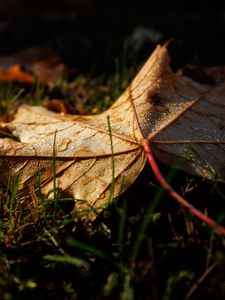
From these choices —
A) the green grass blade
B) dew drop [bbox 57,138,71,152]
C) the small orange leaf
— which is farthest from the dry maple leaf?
the small orange leaf

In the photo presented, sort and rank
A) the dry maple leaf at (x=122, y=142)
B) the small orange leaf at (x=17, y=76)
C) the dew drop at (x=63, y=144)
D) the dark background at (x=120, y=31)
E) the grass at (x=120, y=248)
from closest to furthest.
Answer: the grass at (x=120, y=248), the dry maple leaf at (x=122, y=142), the dew drop at (x=63, y=144), the small orange leaf at (x=17, y=76), the dark background at (x=120, y=31)

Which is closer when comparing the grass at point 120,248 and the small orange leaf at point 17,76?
the grass at point 120,248

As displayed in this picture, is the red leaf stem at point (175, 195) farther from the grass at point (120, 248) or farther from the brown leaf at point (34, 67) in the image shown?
the brown leaf at point (34, 67)

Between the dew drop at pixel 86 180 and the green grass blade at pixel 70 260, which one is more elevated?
the dew drop at pixel 86 180

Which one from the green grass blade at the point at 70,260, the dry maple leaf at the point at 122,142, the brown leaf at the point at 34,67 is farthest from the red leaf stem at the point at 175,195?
the brown leaf at the point at 34,67

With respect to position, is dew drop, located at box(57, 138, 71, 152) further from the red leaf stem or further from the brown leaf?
the brown leaf

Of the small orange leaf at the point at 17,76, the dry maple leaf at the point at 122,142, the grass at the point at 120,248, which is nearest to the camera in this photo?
the grass at the point at 120,248

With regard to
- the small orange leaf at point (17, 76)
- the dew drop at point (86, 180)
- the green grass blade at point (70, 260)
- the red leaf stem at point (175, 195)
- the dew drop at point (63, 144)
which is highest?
the red leaf stem at point (175, 195)

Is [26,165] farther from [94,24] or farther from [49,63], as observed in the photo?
[94,24]

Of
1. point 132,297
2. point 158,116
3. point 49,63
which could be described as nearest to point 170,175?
point 158,116
